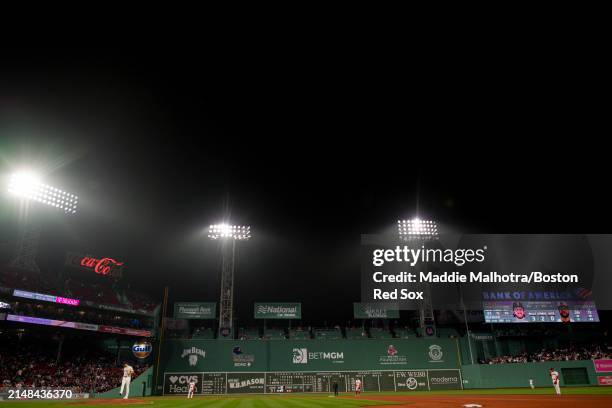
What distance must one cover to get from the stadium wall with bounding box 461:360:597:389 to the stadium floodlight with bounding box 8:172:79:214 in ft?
144

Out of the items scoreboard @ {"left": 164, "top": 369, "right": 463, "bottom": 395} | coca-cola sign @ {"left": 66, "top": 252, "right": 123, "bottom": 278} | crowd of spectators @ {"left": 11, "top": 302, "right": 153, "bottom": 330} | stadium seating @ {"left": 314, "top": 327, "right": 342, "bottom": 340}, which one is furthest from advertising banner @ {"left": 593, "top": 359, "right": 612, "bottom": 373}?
coca-cola sign @ {"left": 66, "top": 252, "right": 123, "bottom": 278}

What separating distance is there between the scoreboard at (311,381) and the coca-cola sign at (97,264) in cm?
1450

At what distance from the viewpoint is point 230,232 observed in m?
41.8

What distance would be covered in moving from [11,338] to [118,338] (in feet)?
32.5

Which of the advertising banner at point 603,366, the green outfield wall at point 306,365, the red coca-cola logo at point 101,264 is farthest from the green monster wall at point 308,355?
the advertising banner at point 603,366

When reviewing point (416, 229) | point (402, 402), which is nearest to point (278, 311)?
point (416, 229)

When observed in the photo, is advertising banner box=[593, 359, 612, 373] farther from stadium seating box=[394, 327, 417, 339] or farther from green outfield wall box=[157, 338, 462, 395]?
stadium seating box=[394, 327, 417, 339]

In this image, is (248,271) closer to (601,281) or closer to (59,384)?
(59,384)

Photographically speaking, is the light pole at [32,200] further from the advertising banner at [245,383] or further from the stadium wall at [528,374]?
the stadium wall at [528,374]

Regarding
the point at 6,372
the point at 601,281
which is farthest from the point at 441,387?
the point at 6,372

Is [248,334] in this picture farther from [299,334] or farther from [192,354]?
[192,354]

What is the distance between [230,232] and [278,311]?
12.6m

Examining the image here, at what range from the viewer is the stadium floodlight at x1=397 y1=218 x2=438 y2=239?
144 feet

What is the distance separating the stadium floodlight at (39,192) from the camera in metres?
37.3
